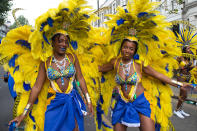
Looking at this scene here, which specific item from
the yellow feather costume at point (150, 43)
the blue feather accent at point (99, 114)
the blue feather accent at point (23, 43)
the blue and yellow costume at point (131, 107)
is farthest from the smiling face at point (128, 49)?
the blue feather accent at point (23, 43)

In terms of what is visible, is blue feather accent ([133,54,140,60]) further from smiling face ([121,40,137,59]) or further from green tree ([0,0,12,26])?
green tree ([0,0,12,26])

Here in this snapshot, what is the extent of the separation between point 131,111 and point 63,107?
2.98ft

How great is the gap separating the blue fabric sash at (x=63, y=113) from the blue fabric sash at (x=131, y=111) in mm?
516

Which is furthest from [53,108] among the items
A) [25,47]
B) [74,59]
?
[25,47]

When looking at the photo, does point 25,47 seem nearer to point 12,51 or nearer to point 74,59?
point 12,51

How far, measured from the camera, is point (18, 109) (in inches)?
98.9

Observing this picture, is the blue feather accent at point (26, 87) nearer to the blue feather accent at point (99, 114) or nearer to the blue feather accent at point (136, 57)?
the blue feather accent at point (99, 114)

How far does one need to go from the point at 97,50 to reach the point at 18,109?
4.94 feet

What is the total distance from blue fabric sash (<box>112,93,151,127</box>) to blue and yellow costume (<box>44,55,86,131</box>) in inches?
20.0

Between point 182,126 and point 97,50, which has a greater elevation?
point 97,50

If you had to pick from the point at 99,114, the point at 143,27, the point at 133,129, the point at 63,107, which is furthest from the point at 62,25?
the point at 133,129

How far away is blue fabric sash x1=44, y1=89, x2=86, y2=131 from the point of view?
7.48 feet

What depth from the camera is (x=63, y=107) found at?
2340 millimetres

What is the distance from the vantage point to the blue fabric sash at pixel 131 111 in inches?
97.0
